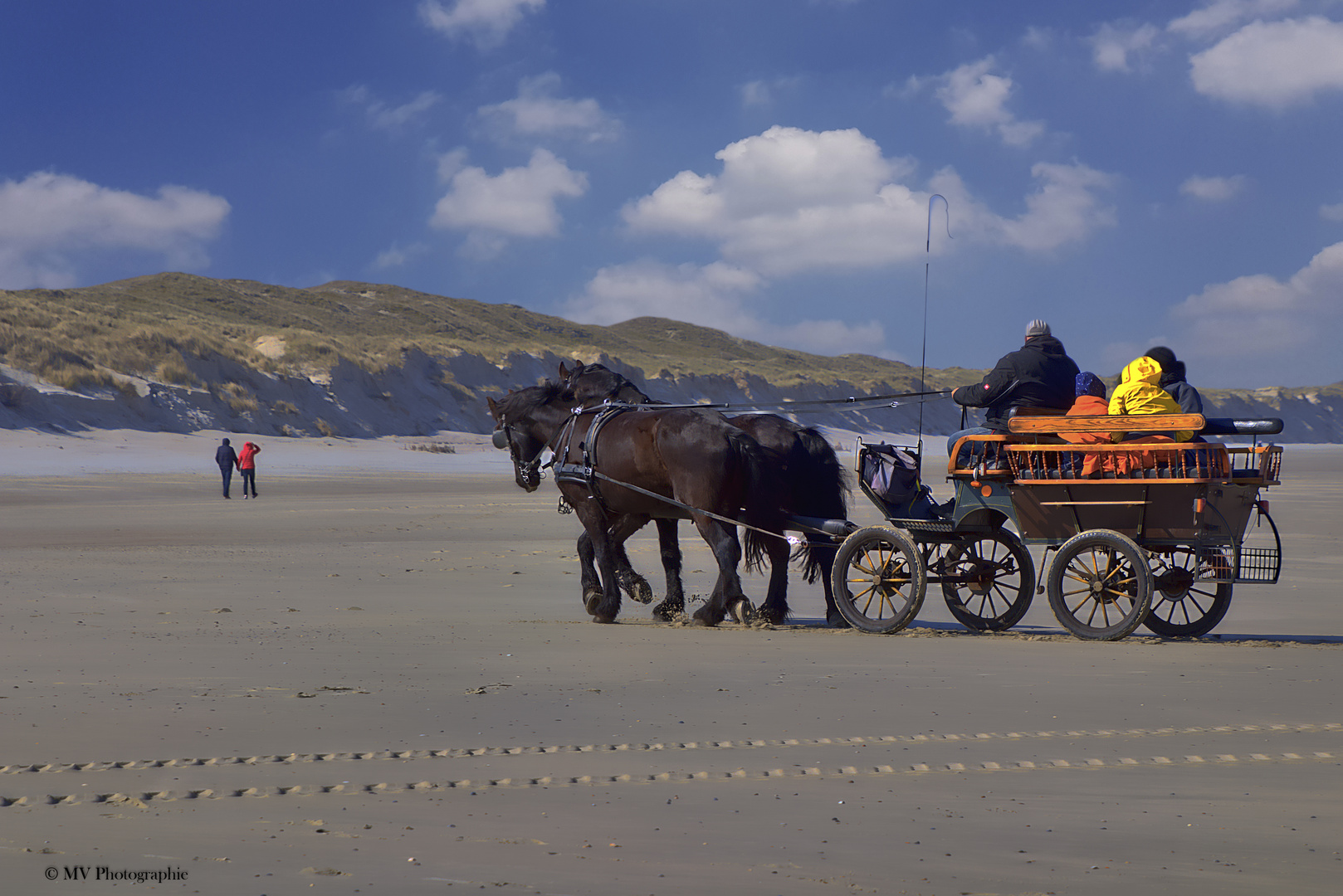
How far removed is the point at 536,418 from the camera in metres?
11.5

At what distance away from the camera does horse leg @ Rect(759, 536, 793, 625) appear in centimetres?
984

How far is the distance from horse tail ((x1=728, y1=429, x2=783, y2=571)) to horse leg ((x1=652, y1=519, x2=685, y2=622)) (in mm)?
787

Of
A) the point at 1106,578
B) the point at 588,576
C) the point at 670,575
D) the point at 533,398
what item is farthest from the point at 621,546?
the point at 1106,578

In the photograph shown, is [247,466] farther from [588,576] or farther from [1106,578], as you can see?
[1106,578]

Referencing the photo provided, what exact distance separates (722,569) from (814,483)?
1.19 meters

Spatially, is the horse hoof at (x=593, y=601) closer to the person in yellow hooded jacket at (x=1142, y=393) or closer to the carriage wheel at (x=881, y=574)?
the carriage wheel at (x=881, y=574)

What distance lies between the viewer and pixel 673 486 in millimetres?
9875

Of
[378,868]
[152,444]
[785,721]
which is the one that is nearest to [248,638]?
[785,721]

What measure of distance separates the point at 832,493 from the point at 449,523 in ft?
38.0

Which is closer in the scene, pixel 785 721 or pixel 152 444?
pixel 785 721

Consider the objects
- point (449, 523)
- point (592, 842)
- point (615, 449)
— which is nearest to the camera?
point (592, 842)

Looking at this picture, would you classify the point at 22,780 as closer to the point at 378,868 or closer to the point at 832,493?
the point at 378,868

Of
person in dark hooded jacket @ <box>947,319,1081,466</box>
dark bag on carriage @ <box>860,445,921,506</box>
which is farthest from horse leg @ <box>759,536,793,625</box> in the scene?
person in dark hooded jacket @ <box>947,319,1081,466</box>

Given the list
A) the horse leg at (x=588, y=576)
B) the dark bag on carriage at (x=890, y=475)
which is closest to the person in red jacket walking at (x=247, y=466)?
the horse leg at (x=588, y=576)
